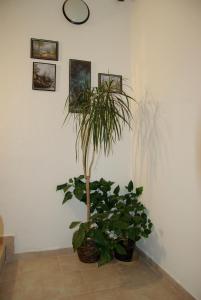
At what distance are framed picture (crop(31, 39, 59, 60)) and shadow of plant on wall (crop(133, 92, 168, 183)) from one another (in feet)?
3.30

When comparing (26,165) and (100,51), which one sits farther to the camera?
(100,51)

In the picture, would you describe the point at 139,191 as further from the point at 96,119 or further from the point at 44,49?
the point at 44,49

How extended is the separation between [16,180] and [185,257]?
64.0 inches

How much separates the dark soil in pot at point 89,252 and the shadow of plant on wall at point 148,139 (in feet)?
2.60

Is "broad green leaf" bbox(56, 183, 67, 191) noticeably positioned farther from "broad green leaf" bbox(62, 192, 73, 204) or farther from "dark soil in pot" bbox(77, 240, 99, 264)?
"dark soil in pot" bbox(77, 240, 99, 264)

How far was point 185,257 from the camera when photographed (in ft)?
5.94

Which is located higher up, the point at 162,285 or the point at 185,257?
the point at 185,257

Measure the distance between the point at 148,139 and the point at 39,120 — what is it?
109 cm

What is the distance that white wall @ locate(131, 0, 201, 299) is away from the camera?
1.72m

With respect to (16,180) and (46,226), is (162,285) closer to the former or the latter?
(46,226)

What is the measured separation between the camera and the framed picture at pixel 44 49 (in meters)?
2.37

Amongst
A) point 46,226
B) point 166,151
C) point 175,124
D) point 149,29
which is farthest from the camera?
point 46,226

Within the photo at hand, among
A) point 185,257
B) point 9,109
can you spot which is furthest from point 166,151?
point 9,109

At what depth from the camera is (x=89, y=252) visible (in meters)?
2.25
